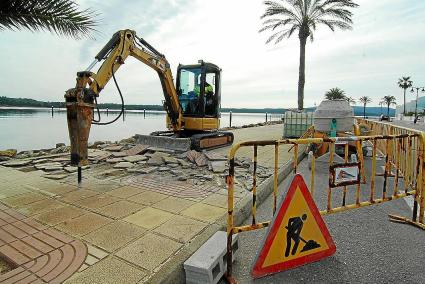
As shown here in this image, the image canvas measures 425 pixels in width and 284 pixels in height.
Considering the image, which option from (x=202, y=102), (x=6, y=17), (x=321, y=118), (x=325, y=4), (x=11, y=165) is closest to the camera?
(x=6, y=17)

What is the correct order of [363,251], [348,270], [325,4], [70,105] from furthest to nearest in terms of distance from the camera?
[325,4] < [70,105] < [363,251] < [348,270]

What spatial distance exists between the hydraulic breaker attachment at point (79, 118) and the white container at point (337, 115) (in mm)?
6926

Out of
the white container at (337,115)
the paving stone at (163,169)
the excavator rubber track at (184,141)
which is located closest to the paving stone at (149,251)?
the paving stone at (163,169)

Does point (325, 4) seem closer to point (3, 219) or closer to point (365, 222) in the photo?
point (365, 222)

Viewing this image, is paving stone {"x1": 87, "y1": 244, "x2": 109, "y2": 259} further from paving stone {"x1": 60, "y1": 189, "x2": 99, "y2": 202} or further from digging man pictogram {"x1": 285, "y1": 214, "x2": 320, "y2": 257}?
digging man pictogram {"x1": 285, "y1": 214, "x2": 320, "y2": 257}

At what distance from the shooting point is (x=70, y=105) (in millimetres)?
5141

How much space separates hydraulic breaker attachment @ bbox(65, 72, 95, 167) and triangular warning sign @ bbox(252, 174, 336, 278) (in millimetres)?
4026

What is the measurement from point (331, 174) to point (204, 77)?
22.2 feet

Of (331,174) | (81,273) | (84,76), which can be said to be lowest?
(81,273)

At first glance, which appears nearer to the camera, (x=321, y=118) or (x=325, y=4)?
(x=321, y=118)

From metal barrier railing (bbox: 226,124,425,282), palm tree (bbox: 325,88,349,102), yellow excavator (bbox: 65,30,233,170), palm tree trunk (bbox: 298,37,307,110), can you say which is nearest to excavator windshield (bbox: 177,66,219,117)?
yellow excavator (bbox: 65,30,233,170)

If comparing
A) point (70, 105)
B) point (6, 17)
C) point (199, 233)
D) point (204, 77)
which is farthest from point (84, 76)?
point (204, 77)

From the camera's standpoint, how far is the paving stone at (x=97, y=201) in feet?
13.8

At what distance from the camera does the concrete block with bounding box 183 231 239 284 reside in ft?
8.27
